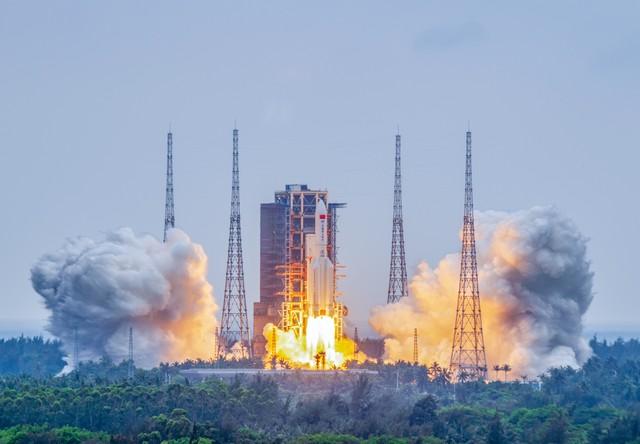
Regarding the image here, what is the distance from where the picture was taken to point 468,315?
112562 millimetres

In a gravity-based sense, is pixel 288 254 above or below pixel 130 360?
above

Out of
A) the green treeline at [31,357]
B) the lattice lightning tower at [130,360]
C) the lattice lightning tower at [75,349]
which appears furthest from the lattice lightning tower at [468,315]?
the green treeline at [31,357]

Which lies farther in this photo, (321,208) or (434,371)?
(434,371)

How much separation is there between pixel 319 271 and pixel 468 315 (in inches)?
303

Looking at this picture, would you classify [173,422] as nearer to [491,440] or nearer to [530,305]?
[491,440]

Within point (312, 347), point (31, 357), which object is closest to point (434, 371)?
point (312, 347)

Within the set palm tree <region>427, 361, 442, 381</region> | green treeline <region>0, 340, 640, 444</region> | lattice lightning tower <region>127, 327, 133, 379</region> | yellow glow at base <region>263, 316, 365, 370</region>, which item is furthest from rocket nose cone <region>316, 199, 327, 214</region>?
lattice lightning tower <region>127, 327, 133, 379</region>

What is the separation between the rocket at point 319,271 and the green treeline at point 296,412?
16.5 feet

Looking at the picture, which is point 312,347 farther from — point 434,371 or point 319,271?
point 434,371

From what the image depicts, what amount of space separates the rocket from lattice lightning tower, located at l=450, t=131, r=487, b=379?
21.3 feet

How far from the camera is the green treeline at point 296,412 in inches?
3588

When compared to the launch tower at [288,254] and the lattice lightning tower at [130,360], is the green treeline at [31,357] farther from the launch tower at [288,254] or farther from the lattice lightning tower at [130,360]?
the launch tower at [288,254]

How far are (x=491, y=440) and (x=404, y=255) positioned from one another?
2973cm

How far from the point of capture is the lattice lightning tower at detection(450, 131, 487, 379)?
110m
